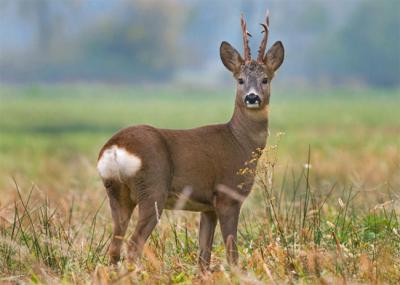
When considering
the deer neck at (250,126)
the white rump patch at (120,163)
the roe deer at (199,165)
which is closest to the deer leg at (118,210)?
the roe deer at (199,165)

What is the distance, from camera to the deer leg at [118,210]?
7141 millimetres

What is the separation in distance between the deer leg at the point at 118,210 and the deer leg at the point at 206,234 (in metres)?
0.57

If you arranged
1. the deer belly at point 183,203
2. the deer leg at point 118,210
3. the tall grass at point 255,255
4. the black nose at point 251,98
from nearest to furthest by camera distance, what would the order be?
the tall grass at point 255,255 < the deer leg at point 118,210 < the deer belly at point 183,203 < the black nose at point 251,98

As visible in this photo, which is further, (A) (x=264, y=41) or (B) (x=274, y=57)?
(B) (x=274, y=57)

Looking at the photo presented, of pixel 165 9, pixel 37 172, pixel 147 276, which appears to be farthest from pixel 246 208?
pixel 165 9

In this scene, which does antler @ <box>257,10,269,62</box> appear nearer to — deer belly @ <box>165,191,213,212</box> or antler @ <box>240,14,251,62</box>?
antler @ <box>240,14,251,62</box>

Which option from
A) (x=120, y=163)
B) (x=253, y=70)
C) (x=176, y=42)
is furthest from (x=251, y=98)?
(x=176, y=42)

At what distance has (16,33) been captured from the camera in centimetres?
13050

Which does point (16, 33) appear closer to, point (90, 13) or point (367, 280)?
point (90, 13)

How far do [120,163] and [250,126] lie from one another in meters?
1.27

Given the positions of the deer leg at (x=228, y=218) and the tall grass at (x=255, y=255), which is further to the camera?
the deer leg at (x=228, y=218)

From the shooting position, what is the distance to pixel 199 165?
7383 millimetres

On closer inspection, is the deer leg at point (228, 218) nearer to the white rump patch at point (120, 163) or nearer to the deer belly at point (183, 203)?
the deer belly at point (183, 203)

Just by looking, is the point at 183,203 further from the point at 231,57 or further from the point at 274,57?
the point at 274,57
